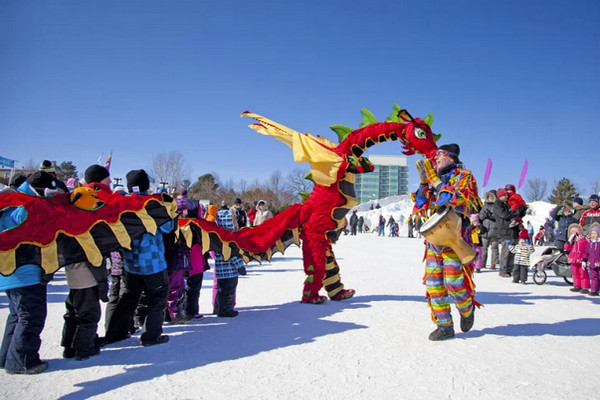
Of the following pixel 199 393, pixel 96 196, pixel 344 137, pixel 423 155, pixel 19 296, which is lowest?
pixel 199 393

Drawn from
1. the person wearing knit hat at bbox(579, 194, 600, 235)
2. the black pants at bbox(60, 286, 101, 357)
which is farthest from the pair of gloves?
the person wearing knit hat at bbox(579, 194, 600, 235)

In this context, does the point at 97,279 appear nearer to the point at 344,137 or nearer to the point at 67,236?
the point at 67,236

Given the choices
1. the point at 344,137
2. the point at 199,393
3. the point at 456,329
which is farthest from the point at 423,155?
the point at 199,393

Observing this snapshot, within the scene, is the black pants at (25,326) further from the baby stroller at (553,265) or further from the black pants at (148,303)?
the baby stroller at (553,265)

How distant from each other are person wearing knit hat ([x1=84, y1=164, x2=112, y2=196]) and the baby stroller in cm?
810

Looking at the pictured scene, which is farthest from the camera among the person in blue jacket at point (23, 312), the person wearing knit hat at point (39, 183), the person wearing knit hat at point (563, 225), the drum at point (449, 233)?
the person wearing knit hat at point (563, 225)

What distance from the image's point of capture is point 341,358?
11.9ft

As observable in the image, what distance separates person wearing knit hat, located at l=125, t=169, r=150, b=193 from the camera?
14.5ft

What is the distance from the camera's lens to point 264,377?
3.20 m

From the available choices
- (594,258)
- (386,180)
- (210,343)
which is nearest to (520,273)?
(594,258)

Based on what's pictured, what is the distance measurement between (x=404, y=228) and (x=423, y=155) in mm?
28268

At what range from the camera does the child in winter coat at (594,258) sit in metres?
6.90

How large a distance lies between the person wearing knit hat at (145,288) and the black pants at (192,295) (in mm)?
941

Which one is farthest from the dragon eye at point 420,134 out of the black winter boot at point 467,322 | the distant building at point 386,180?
the distant building at point 386,180
